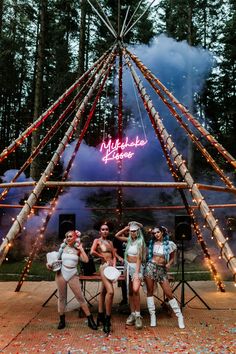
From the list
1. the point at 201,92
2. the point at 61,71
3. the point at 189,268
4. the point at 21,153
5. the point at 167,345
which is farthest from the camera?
the point at 21,153

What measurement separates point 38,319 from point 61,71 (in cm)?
1682

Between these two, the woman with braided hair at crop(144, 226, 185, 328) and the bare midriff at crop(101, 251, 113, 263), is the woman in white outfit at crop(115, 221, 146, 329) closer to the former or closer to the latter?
the woman with braided hair at crop(144, 226, 185, 328)

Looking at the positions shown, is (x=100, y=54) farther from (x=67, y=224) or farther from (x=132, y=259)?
(x=132, y=259)

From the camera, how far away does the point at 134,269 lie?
5.70m

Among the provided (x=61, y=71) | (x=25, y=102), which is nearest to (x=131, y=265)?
(x=61, y=71)

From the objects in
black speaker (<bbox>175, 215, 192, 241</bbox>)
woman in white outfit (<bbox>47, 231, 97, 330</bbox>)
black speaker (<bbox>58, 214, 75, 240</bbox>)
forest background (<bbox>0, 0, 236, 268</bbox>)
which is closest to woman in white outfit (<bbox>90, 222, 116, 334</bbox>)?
woman in white outfit (<bbox>47, 231, 97, 330</bbox>)

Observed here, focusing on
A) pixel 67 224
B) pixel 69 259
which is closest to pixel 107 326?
pixel 69 259

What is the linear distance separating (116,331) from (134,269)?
0.99 meters

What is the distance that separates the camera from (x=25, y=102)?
85.4 ft

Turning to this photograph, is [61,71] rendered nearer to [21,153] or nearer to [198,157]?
[21,153]

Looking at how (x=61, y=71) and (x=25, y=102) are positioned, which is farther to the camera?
(x=25, y=102)

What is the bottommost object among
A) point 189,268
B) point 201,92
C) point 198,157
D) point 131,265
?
point 189,268

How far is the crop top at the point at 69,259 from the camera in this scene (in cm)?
557

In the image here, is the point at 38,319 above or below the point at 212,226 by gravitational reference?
below
